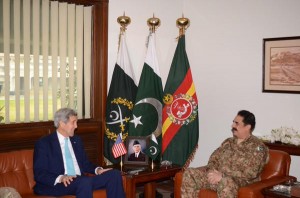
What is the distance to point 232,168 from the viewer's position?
12.3 ft

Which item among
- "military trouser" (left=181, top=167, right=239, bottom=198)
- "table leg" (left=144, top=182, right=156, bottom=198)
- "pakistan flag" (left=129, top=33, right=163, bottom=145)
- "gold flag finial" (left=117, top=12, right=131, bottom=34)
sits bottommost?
"table leg" (left=144, top=182, right=156, bottom=198)

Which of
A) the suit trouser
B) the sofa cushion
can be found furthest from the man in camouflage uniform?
the sofa cushion

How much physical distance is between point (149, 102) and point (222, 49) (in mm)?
1241

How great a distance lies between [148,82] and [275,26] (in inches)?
64.3

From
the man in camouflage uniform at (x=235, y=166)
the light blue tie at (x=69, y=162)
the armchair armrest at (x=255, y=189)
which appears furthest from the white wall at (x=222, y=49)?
the light blue tie at (x=69, y=162)

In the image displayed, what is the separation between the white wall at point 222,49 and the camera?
14.7ft

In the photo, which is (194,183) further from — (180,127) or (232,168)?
(180,127)

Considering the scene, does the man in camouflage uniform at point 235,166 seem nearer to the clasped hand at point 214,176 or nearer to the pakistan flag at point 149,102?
the clasped hand at point 214,176

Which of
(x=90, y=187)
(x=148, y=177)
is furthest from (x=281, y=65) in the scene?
(x=90, y=187)

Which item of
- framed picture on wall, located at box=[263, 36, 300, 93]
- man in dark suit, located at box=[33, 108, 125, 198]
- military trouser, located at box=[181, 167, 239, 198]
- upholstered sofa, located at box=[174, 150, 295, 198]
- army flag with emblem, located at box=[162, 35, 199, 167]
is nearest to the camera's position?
man in dark suit, located at box=[33, 108, 125, 198]

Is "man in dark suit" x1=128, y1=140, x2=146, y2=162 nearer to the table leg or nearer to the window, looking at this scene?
the table leg

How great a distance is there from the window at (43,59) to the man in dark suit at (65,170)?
0.64m

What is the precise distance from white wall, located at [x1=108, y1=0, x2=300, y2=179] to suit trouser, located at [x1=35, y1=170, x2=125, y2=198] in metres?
1.59

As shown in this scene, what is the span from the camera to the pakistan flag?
4.55 meters
